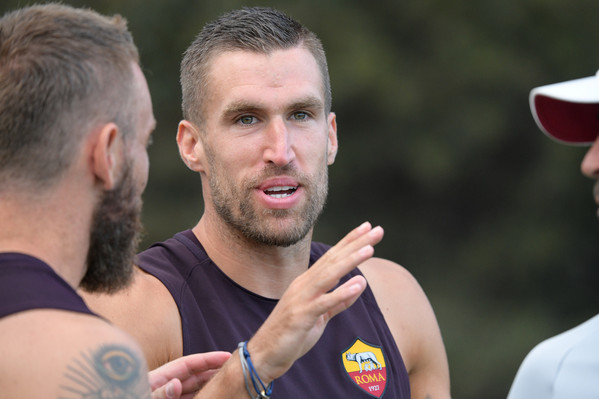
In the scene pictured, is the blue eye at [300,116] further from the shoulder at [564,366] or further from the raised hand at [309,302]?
the shoulder at [564,366]

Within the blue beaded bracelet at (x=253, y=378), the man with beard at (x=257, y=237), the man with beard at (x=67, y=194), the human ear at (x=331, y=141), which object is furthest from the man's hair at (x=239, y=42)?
the blue beaded bracelet at (x=253, y=378)

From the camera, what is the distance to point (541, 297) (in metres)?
10.8

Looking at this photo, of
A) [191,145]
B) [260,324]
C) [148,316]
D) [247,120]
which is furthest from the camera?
[191,145]

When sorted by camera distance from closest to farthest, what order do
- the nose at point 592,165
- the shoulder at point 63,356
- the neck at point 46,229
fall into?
the shoulder at point 63,356, the neck at point 46,229, the nose at point 592,165

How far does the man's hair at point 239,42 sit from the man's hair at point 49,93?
1138 millimetres

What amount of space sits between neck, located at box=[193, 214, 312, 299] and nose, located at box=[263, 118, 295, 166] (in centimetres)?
31

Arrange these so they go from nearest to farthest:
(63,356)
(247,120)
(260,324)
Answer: (63,356) → (260,324) → (247,120)

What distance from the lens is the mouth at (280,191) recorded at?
3346mm

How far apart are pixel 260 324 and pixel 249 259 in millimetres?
253

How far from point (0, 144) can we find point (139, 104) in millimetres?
365

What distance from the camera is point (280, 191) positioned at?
337 centimetres

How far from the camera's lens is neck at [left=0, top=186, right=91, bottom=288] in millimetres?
2193

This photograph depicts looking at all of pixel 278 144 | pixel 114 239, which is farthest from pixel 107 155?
pixel 278 144

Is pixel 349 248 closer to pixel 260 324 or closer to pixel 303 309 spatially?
pixel 303 309
